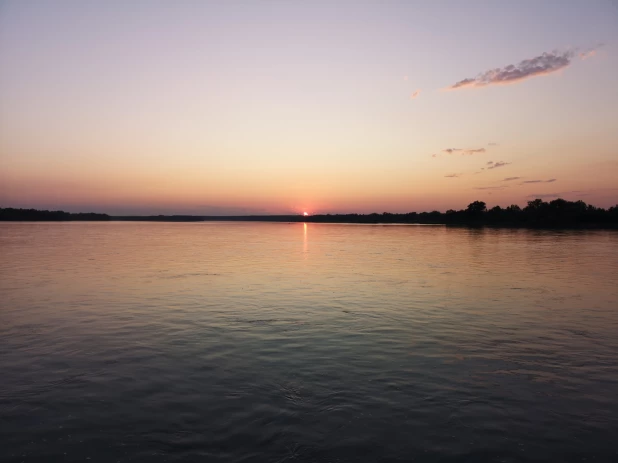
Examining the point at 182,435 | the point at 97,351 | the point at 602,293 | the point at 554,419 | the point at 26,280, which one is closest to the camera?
the point at 182,435

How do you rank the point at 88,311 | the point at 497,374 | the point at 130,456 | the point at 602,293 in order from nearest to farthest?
the point at 130,456
the point at 497,374
the point at 88,311
the point at 602,293

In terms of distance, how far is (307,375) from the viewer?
13000mm

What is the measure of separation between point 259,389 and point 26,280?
29.5 meters

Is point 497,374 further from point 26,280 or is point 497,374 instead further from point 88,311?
point 26,280

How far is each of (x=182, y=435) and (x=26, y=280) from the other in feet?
99.9

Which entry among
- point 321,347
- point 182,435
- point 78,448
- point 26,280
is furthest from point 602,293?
point 26,280

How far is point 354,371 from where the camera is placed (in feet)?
43.9

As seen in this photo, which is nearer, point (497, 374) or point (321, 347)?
point (497, 374)

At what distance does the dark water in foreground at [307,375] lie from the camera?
30.0ft

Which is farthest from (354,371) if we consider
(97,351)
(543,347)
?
(97,351)

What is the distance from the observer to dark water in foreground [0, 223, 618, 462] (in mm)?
9141

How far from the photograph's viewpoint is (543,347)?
16.4m

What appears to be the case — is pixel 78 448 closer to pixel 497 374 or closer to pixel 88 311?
pixel 497 374

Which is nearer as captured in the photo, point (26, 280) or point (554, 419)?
point (554, 419)
